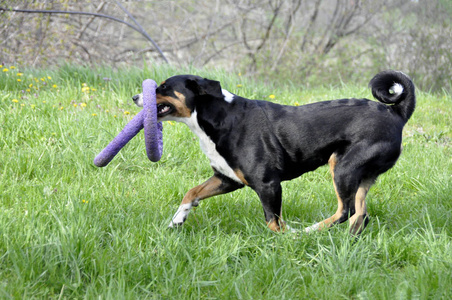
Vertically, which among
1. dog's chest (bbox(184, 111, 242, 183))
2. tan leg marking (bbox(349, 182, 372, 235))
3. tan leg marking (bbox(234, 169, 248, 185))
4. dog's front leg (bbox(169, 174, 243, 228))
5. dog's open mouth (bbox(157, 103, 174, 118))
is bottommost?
tan leg marking (bbox(349, 182, 372, 235))

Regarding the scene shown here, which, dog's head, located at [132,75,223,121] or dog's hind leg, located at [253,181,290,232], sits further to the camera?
dog's head, located at [132,75,223,121]

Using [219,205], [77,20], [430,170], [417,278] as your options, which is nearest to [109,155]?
[219,205]

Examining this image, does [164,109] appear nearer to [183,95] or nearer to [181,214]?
[183,95]

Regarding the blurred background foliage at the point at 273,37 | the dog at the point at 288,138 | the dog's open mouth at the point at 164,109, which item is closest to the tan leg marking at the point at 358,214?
the dog at the point at 288,138

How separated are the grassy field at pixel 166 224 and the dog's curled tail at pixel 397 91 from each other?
82 centimetres

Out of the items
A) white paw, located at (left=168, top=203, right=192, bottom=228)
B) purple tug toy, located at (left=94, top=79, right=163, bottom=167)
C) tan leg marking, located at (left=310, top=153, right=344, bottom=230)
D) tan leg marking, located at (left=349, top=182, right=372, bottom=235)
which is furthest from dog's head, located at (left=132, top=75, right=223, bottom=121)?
tan leg marking, located at (left=349, top=182, right=372, bottom=235)

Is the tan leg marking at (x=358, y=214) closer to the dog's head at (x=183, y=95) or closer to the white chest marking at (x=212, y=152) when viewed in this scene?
the white chest marking at (x=212, y=152)

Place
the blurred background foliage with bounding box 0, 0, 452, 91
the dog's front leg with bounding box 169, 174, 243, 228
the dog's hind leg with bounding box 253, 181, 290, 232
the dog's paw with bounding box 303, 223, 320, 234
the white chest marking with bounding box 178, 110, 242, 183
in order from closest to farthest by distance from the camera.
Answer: the dog's paw with bounding box 303, 223, 320, 234, the dog's hind leg with bounding box 253, 181, 290, 232, the white chest marking with bounding box 178, 110, 242, 183, the dog's front leg with bounding box 169, 174, 243, 228, the blurred background foliage with bounding box 0, 0, 452, 91

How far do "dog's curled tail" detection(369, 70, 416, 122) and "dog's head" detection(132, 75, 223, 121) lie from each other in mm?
1202

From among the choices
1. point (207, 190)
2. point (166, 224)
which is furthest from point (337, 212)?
point (166, 224)

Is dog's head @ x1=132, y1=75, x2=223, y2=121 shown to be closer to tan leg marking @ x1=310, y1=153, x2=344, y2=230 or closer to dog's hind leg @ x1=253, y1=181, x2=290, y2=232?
dog's hind leg @ x1=253, y1=181, x2=290, y2=232

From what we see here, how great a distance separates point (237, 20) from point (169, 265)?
30.7 ft

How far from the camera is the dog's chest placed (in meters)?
3.61

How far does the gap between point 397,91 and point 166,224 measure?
1959mm
